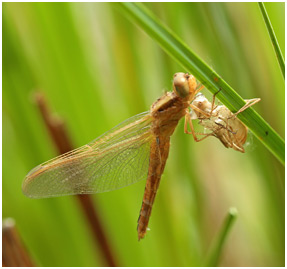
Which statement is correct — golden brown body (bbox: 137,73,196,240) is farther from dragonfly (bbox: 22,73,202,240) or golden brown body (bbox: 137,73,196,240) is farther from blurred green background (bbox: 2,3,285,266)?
blurred green background (bbox: 2,3,285,266)

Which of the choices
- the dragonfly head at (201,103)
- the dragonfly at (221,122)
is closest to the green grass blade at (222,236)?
the dragonfly at (221,122)

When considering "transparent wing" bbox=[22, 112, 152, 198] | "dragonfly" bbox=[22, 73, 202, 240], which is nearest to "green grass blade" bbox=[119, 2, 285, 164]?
"dragonfly" bbox=[22, 73, 202, 240]

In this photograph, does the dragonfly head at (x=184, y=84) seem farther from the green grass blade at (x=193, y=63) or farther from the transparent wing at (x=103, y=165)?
the green grass blade at (x=193, y=63)

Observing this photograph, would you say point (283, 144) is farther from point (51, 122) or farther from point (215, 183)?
point (215, 183)

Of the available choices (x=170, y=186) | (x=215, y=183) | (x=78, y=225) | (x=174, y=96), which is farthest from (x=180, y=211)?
(x=174, y=96)

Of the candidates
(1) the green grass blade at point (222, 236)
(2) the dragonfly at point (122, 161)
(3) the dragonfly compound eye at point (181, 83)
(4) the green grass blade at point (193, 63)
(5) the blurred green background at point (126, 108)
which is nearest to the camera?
(4) the green grass blade at point (193, 63)
